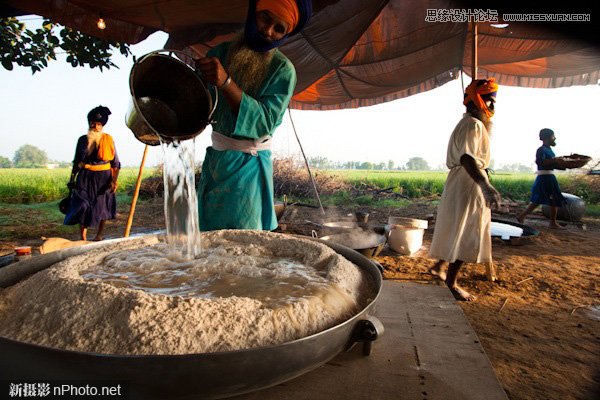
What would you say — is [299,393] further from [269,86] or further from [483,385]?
[269,86]

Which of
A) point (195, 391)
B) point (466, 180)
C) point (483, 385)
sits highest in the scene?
point (466, 180)

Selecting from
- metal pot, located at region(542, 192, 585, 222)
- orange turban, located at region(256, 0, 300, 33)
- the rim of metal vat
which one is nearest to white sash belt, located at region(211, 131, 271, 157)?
orange turban, located at region(256, 0, 300, 33)

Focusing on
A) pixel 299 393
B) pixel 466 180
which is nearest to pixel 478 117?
pixel 466 180

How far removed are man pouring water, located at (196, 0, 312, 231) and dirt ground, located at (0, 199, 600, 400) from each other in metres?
0.86

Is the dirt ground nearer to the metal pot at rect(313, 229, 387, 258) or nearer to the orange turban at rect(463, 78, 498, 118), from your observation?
the metal pot at rect(313, 229, 387, 258)

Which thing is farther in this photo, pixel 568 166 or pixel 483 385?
pixel 568 166

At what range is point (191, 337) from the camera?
2.27 feet

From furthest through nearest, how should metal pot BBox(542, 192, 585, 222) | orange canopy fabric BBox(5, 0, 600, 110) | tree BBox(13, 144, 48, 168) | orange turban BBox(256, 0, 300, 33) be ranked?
tree BBox(13, 144, 48, 168) → metal pot BBox(542, 192, 585, 222) → orange canopy fabric BBox(5, 0, 600, 110) → orange turban BBox(256, 0, 300, 33)

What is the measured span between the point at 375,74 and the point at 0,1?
5.89 m

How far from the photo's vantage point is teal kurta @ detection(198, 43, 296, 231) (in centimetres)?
168

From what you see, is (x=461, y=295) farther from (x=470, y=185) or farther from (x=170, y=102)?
(x=170, y=102)

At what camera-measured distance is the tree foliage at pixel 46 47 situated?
4.46 m

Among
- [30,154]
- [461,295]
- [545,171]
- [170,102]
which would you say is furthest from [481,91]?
[30,154]

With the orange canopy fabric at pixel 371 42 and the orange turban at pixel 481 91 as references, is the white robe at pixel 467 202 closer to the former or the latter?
the orange turban at pixel 481 91
